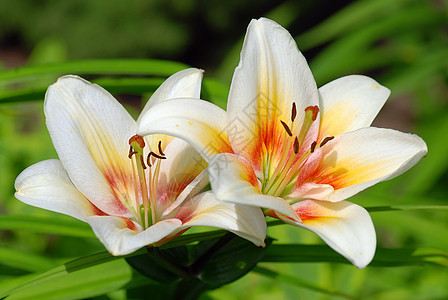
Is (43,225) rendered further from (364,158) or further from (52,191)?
(364,158)

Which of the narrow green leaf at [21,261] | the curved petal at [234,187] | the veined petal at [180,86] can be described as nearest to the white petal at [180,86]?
the veined petal at [180,86]

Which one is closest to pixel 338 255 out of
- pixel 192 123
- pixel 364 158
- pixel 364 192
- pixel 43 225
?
pixel 364 158

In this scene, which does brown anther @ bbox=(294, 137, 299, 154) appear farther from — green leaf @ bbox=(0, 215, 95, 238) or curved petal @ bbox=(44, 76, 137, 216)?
green leaf @ bbox=(0, 215, 95, 238)

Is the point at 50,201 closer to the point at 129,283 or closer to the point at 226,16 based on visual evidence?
the point at 129,283

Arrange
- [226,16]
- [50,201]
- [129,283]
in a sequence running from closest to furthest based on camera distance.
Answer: [50,201] < [129,283] < [226,16]

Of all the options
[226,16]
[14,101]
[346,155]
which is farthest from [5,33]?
[346,155]
